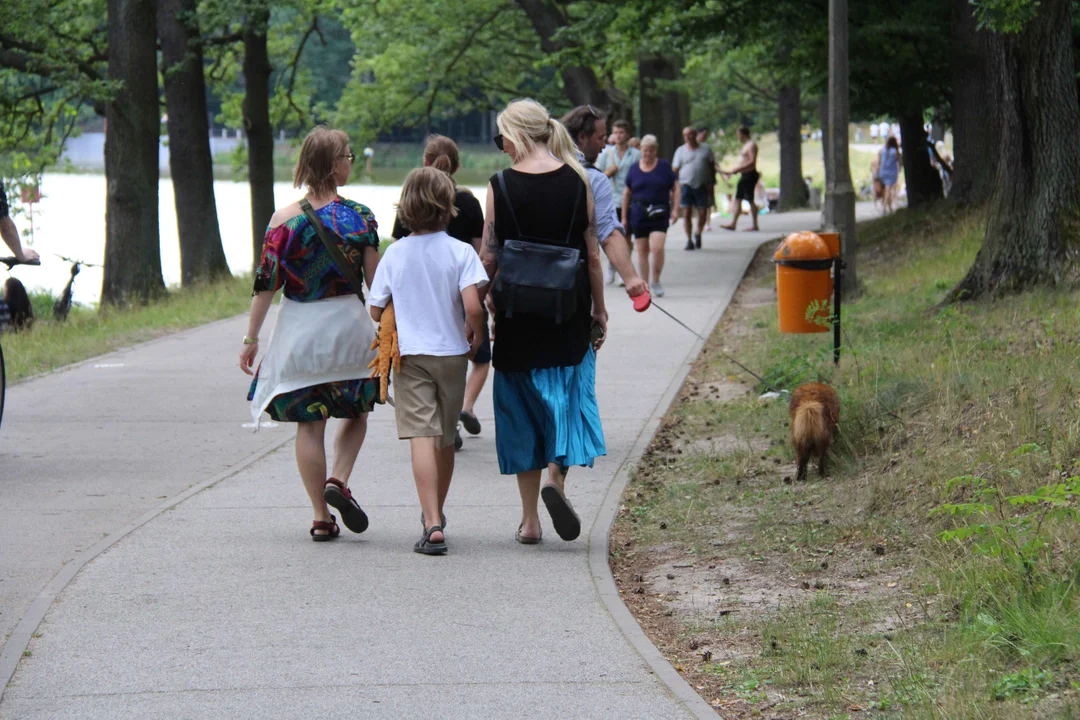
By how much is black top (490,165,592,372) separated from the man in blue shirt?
0.20 m

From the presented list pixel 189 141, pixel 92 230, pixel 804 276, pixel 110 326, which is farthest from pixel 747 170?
pixel 92 230

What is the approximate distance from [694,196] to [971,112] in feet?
16.5

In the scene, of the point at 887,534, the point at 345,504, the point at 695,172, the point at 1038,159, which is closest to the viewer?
the point at 887,534

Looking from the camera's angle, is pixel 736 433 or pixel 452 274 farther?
pixel 736 433

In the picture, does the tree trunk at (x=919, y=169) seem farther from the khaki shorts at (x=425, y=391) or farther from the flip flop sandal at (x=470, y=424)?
the khaki shorts at (x=425, y=391)

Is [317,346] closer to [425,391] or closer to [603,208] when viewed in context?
[425,391]

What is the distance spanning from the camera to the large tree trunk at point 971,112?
686 inches

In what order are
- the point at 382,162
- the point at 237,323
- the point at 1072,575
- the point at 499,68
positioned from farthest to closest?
the point at 382,162 → the point at 499,68 → the point at 237,323 → the point at 1072,575

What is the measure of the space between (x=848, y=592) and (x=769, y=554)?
2.29ft

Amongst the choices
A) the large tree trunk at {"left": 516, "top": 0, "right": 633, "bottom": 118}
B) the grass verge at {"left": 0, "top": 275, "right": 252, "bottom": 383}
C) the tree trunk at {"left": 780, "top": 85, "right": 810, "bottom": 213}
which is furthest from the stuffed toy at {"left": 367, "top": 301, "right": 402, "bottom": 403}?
the tree trunk at {"left": 780, "top": 85, "right": 810, "bottom": 213}

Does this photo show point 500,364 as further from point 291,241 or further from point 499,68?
point 499,68

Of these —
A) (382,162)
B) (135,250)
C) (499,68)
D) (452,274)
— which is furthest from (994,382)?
(382,162)

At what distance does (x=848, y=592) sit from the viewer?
557 cm

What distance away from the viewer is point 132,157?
19.9m
